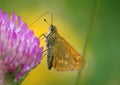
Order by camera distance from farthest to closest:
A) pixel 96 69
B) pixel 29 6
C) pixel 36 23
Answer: pixel 29 6 → pixel 36 23 → pixel 96 69

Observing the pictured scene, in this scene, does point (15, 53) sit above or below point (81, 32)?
below

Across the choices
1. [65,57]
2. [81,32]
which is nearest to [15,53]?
[65,57]

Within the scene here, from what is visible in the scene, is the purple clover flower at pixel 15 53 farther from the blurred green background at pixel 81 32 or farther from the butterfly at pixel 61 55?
the blurred green background at pixel 81 32

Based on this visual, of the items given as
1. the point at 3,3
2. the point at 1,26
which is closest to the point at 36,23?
the point at 3,3

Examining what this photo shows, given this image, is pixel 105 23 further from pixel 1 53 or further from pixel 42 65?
pixel 1 53

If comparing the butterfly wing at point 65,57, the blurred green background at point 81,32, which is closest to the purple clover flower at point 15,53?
the butterfly wing at point 65,57

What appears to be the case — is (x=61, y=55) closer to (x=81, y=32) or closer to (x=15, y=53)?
(x=15, y=53)
